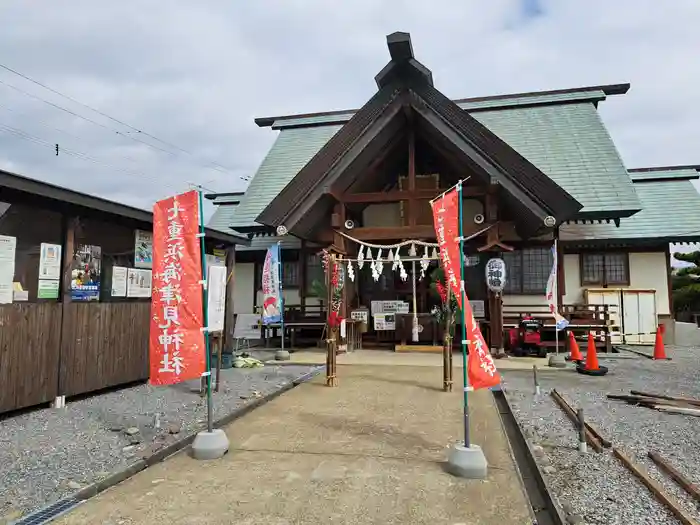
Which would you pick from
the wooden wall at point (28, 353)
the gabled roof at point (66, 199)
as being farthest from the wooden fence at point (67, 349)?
the gabled roof at point (66, 199)

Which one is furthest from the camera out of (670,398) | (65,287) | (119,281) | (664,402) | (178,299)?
(119,281)

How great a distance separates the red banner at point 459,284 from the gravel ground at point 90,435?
3181 mm

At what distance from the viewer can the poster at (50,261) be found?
620 centimetres

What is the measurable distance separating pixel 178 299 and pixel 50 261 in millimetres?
2766

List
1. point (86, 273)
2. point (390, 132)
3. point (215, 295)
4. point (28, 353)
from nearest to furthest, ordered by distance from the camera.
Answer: point (28, 353), point (86, 273), point (215, 295), point (390, 132)

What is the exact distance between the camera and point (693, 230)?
13258 mm

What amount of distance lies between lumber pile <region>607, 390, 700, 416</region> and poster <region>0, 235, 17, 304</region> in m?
8.23

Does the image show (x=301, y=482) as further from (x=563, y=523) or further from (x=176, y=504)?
(x=563, y=523)

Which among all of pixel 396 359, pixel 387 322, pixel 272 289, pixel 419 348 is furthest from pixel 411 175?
pixel 419 348

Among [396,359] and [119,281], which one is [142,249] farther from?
[396,359]

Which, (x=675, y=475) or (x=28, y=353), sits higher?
(x=28, y=353)

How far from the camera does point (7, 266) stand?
5.72 meters

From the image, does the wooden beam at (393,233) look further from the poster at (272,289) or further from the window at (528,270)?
the window at (528,270)

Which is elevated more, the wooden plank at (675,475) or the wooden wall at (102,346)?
the wooden wall at (102,346)
